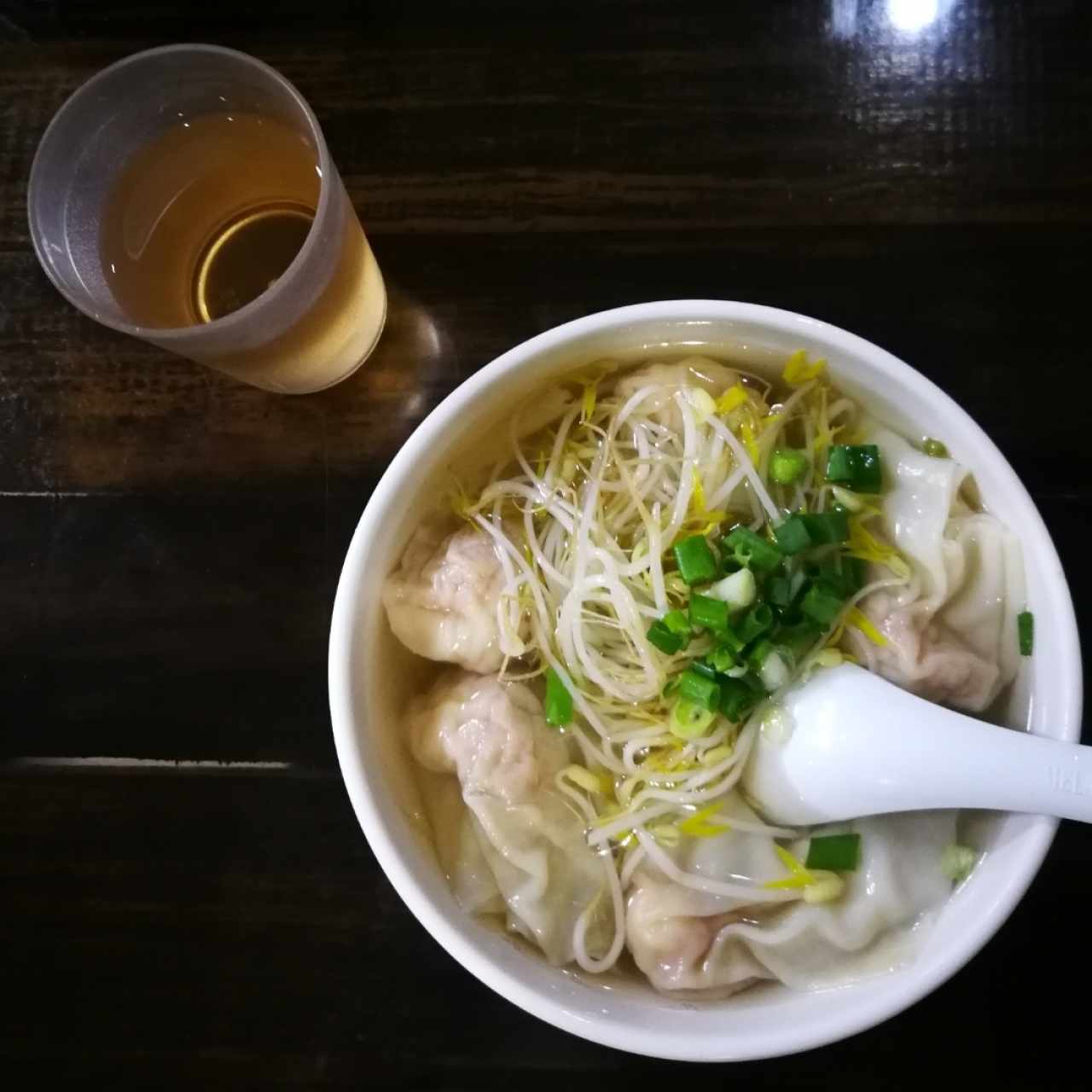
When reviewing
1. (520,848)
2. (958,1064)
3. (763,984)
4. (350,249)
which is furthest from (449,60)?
(958,1064)

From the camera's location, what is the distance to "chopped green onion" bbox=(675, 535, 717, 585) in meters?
1.01

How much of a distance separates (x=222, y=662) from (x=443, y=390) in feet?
1.46

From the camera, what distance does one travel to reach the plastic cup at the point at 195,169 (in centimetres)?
112

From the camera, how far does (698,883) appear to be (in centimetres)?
105

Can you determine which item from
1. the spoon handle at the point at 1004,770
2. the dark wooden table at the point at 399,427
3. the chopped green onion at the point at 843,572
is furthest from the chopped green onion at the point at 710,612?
the dark wooden table at the point at 399,427

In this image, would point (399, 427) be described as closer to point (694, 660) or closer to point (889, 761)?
point (694, 660)

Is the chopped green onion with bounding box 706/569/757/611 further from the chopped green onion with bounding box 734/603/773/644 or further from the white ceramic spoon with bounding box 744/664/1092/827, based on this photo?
the white ceramic spoon with bounding box 744/664/1092/827

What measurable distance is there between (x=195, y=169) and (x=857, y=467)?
87cm

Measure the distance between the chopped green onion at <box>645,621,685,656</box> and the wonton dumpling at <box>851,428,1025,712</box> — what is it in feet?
0.64

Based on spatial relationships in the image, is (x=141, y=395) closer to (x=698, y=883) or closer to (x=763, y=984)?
(x=698, y=883)

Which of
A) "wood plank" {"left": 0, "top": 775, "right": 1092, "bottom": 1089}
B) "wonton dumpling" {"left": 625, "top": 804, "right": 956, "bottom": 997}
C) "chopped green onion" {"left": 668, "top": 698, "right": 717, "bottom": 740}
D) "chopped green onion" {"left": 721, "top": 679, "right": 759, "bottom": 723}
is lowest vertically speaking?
"wood plank" {"left": 0, "top": 775, "right": 1092, "bottom": 1089}

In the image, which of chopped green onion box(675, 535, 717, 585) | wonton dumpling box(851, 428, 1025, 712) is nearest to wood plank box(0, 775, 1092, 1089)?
wonton dumpling box(851, 428, 1025, 712)

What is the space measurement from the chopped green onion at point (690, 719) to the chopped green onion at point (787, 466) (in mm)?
253

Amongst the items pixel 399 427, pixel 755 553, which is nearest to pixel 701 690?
pixel 755 553
